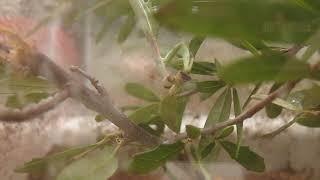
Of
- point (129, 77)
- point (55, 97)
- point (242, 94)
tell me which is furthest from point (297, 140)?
point (55, 97)

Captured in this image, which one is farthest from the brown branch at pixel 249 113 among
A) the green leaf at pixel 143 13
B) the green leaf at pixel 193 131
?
the green leaf at pixel 143 13

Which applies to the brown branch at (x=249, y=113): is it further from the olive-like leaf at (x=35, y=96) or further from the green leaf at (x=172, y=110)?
the olive-like leaf at (x=35, y=96)

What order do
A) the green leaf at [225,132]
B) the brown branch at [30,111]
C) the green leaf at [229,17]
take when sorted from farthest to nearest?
the green leaf at [225,132], the brown branch at [30,111], the green leaf at [229,17]

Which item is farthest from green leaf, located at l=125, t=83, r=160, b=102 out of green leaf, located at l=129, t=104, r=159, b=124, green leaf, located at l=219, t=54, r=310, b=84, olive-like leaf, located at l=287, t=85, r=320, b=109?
green leaf, located at l=219, t=54, r=310, b=84

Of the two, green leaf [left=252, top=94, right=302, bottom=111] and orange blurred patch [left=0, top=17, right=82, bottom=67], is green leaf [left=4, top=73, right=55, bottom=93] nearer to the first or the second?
orange blurred patch [left=0, top=17, right=82, bottom=67]

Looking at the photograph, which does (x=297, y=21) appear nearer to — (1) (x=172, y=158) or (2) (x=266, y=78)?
(2) (x=266, y=78)
